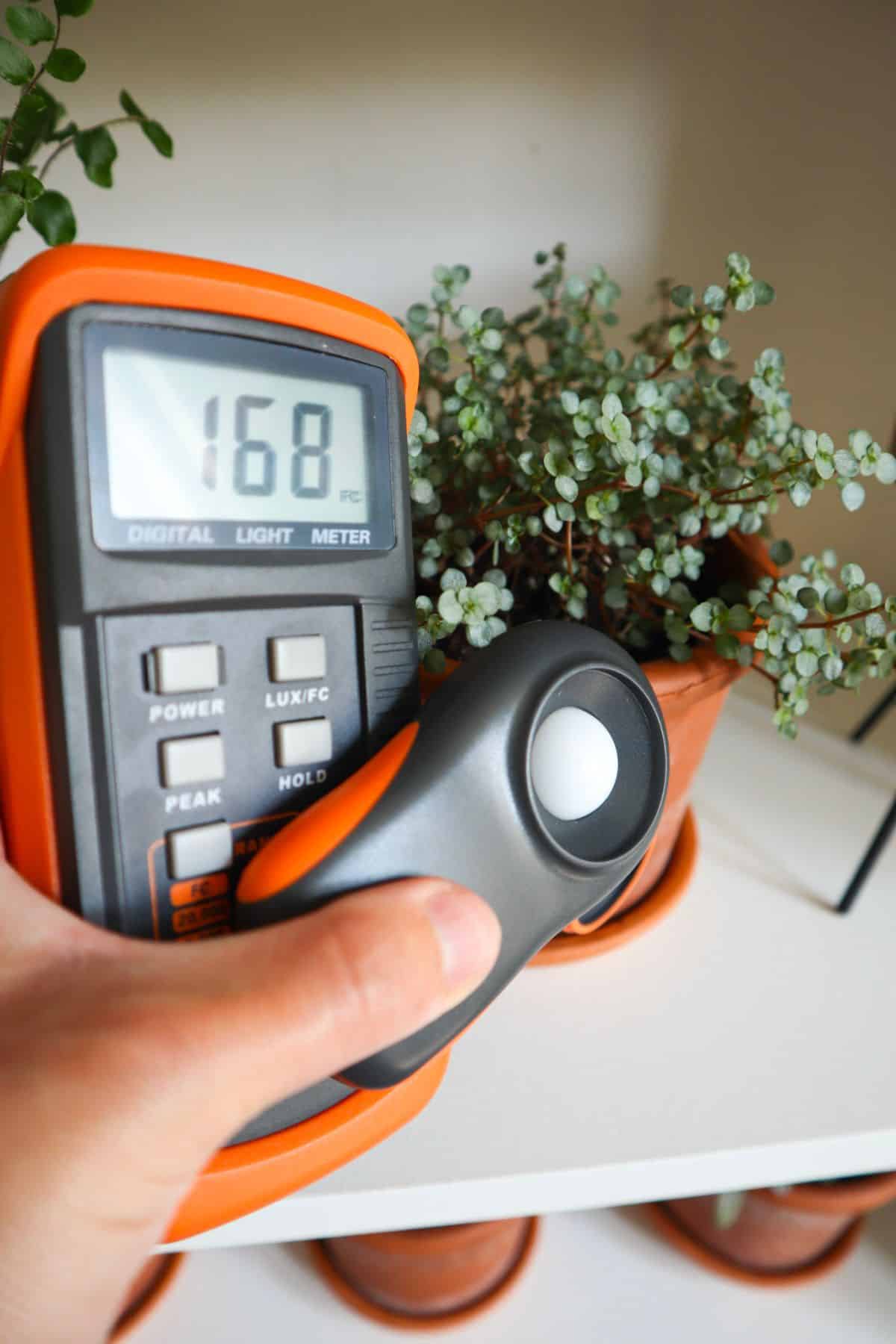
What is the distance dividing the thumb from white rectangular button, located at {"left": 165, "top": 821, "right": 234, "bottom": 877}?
3cm

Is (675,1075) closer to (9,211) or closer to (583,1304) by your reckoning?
(583,1304)

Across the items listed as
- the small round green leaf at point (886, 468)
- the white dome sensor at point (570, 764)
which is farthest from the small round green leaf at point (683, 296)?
the white dome sensor at point (570, 764)

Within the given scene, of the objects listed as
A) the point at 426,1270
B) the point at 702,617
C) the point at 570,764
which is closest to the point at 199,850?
the point at 570,764

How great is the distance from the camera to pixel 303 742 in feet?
1.17

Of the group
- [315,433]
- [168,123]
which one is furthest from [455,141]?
[315,433]

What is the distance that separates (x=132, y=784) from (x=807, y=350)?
0.73 m

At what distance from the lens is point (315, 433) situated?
0.36 m

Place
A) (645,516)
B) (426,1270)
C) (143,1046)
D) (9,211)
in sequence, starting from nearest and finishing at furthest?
(143,1046)
(9,211)
(645,516)
(426,1270)

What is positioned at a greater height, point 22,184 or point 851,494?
point 22,184

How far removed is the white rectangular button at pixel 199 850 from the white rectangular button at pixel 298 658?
0.21 feet

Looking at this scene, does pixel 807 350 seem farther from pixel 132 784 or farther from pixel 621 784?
pixel 132 784

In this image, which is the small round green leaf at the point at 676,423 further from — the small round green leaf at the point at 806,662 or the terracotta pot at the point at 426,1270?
the terracotta pot at the point at 426,1270

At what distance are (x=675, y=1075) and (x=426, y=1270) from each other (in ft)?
1.13

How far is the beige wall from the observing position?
25.3 inches
